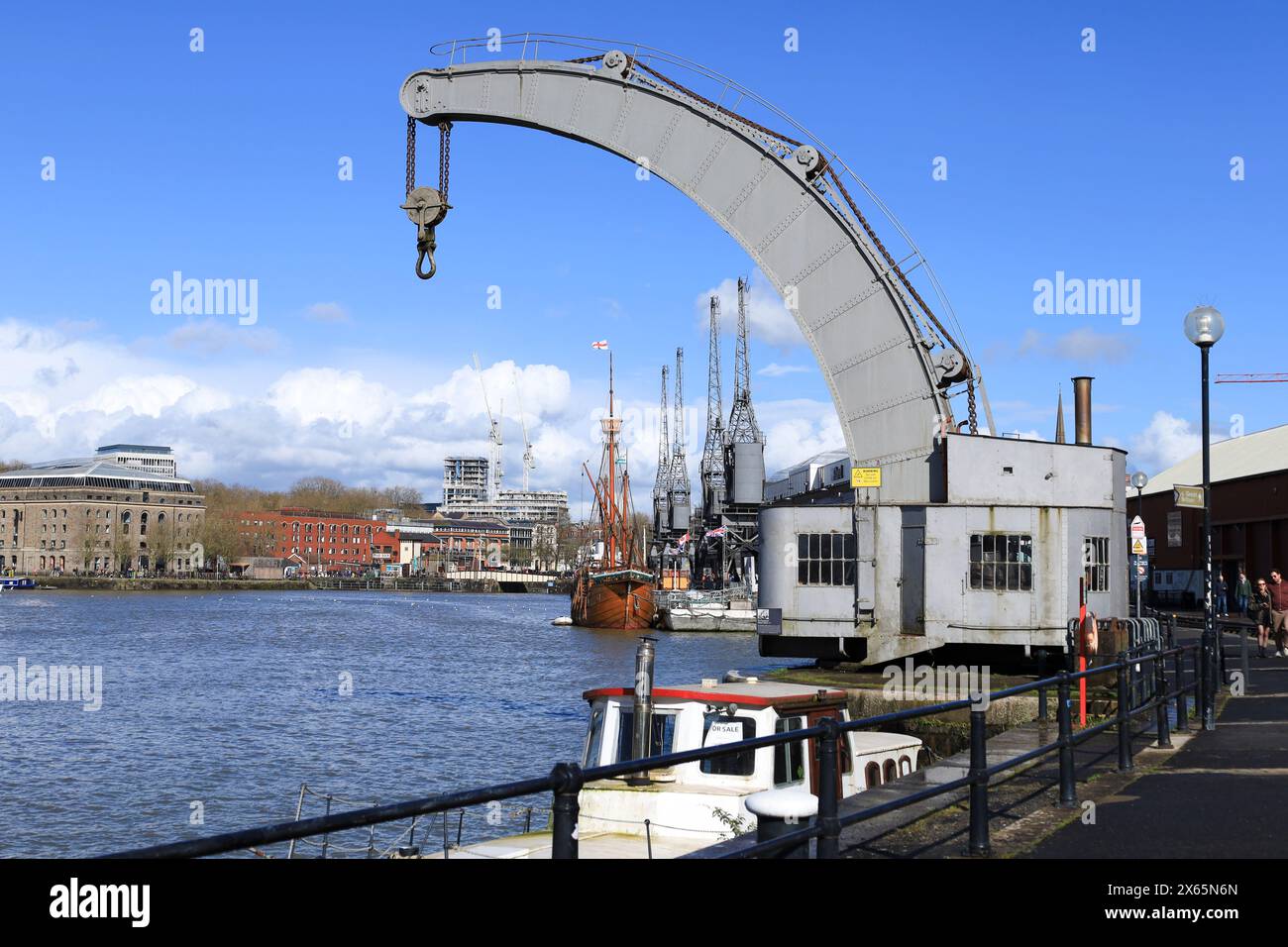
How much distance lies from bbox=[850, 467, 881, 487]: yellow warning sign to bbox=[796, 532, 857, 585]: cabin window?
1089 mm

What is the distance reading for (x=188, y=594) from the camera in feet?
551

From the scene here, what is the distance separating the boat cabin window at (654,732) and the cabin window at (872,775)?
2.84 metres

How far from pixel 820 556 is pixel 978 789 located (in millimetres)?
16265

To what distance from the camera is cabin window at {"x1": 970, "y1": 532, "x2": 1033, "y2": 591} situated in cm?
2350

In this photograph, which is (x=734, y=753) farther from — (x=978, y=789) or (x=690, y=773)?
(x=690, y=773)

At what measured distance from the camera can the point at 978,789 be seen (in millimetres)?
8602

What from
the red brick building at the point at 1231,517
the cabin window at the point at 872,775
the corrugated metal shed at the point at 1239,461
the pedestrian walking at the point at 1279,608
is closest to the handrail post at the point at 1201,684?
the cabin window at the point at 872,775

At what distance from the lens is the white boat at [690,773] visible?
44.9ft

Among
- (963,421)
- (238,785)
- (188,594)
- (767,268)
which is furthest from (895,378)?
(188,594)

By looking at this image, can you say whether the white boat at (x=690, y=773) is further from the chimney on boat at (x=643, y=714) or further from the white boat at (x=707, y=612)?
the white boat at (x=707, y=612)

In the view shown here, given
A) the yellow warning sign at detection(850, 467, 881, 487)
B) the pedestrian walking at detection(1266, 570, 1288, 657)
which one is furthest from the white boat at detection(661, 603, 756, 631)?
the yellow warning sign at detection(850, 467, 881, 487)
